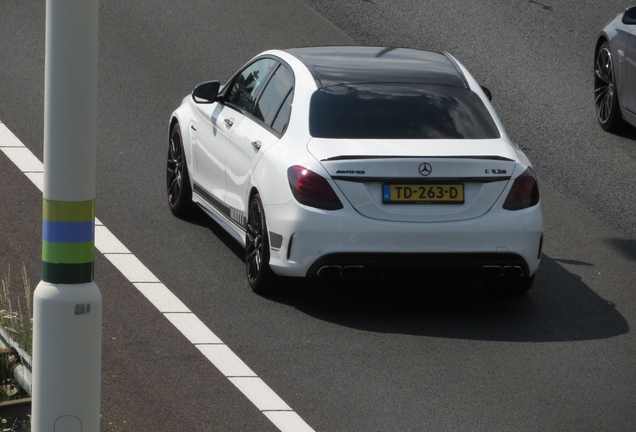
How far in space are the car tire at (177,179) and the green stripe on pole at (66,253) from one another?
505 cm

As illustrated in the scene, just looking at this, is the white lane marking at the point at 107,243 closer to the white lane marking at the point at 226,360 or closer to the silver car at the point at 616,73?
the white lane marking at the point at 226,360

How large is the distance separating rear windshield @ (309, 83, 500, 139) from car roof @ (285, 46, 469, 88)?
102 mm

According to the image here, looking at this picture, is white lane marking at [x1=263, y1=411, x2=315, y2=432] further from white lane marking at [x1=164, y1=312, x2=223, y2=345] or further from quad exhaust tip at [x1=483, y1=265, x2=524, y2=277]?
quad exhaust tip at [x1=483, y1=265, x2=524, y2=277]

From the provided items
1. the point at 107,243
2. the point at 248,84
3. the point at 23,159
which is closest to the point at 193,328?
the point at 107,243

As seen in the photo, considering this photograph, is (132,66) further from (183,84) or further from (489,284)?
(489,284)

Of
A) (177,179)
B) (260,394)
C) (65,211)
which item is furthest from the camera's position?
(177,179)

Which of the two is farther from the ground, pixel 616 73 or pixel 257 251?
pixel 616 73

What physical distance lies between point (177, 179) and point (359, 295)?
2.39 metres

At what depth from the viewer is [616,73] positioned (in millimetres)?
12562

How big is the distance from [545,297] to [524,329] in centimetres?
77

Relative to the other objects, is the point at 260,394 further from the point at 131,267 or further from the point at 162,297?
the point at 131,267

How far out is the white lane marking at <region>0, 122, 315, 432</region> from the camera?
6284 mm

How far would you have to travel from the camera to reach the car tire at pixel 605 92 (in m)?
12.7

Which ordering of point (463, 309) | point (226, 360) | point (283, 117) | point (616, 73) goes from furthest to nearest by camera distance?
1. point (616, 73)
2. point (283, 117)
3. point (463, 309)
4. point (226, 360)
